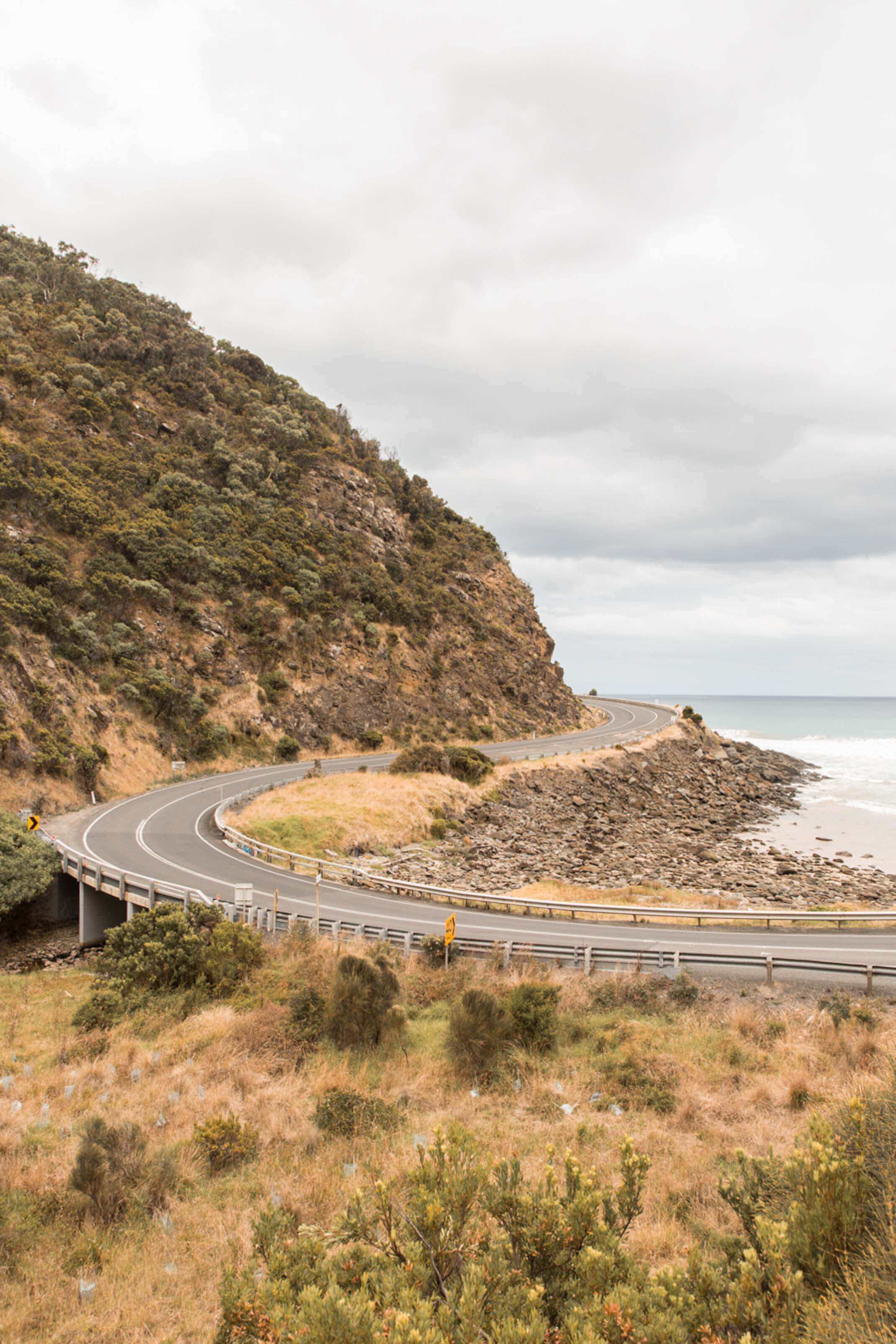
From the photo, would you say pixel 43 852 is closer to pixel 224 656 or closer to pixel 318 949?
pixel 318 949

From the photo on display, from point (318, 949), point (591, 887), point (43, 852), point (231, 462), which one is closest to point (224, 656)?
point (231, 462)

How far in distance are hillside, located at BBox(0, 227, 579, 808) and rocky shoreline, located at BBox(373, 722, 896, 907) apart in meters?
14.4

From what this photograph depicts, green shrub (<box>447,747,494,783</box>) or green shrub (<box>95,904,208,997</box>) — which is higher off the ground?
green shrub (<box>447,747,494,783</box>)

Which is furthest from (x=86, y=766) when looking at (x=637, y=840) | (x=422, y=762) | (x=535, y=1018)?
(x=535, y=1018)

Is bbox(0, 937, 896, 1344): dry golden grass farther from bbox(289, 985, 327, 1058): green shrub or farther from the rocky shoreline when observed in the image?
the rocky shoreline

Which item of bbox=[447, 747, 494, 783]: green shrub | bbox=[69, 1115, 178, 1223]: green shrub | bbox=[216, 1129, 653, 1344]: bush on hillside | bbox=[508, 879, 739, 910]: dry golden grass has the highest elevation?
bbox=[216, 1129, 653, 1344]: bush on hillside

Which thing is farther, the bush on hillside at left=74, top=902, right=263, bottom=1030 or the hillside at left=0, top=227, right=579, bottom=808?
the hillside at left=0, top=227, right=579, bottom=808

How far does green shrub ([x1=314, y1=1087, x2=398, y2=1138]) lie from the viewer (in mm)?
9828

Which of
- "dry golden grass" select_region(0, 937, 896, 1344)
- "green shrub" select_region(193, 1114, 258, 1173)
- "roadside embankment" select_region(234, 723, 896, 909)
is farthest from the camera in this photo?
"roadside embankment" select_region(234, 723, 896, 909)

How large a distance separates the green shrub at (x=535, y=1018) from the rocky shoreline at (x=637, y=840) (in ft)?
48.9

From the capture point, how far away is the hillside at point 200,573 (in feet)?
139

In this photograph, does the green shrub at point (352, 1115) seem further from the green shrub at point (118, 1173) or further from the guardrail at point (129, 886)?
the guardrail at point (129, 886)

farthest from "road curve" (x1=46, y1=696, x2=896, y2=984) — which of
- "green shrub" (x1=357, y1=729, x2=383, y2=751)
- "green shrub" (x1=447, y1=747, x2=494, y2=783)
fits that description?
"green shrub" (x1=357, y1=729, x2=383, y2=751)

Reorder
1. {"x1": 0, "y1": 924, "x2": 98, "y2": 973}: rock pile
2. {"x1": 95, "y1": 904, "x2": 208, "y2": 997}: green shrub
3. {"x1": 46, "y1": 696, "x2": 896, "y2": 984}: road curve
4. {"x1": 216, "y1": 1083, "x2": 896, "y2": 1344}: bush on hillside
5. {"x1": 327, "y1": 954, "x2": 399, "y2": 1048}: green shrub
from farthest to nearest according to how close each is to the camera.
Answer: {"x1": 0, "y1": 924, "x2": 98, "y2": 973}: rock pile
{"x1": 46, "y1": 696, "x2": 896, "y2": 984}: road curve
{"x1": 95, "y1": 904, "x2": 208, "y2": 997}: green shrub
{"x1": 327, "y1": 954, "x2": 399, "y2": 1048}: green shrub
{"x1": 216, "y1": 1083, "x2": 896, "y2": 1344}: bush on hillside
